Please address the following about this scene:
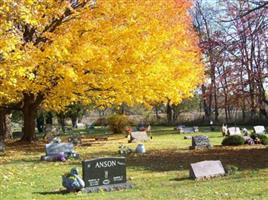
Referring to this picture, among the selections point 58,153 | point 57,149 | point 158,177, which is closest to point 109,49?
point 57,149

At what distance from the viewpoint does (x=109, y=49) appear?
904 inches

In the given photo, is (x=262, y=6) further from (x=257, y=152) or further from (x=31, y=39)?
(x=31, y=39)

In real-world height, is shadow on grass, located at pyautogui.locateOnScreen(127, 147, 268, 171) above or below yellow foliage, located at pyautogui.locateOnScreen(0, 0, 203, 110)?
below

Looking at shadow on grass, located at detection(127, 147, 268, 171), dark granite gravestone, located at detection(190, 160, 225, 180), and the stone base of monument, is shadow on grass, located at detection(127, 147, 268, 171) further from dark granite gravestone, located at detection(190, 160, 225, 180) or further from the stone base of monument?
the stone base of monument

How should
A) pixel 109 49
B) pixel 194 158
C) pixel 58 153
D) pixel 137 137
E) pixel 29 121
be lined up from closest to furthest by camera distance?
pixel 194 158
pixel 58 153
pixel 109 49
pixel 29 121
pixel 137 137

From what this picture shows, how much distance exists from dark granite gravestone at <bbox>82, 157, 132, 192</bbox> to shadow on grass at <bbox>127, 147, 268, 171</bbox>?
4208 millimetres

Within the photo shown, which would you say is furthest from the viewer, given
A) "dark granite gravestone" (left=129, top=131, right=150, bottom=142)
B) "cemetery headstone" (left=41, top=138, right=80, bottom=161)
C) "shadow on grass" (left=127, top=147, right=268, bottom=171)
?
"dark granite gravestone" (left=129, top=131, right=150, bottom=142)

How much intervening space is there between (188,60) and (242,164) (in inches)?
375

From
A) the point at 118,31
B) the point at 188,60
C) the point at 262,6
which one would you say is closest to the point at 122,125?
the point at 188,60

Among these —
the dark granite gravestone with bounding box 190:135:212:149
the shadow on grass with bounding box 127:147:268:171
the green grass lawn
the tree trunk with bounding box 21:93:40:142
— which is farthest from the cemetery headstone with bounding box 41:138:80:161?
the tree trunk with bounding box 21:93:40:142

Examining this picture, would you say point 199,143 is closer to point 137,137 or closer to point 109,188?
point 137,137

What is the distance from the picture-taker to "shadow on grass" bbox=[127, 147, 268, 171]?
17.8m

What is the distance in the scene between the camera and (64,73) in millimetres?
22078

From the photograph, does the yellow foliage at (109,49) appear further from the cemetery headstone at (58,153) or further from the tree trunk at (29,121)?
the tree trunk at (29,121)
